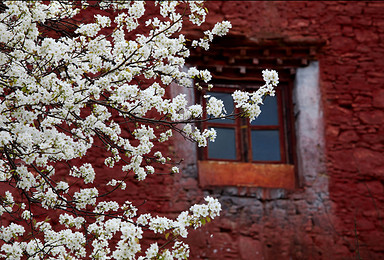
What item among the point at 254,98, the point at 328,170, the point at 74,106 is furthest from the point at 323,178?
the point at 74,106

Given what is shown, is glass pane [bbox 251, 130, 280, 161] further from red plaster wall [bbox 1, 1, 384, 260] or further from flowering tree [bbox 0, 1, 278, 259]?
flowering tree [bbox 0, 1, 278, 259]

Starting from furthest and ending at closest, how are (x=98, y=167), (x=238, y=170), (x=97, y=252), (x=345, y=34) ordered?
1. (x=345, y=34)
2. (x=238, y=170)
3. (x=98, y=167)
4. (x=97, y=252)

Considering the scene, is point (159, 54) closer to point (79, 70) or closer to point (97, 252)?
point (79, 70)

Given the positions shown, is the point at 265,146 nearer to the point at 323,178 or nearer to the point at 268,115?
the point at 268,115

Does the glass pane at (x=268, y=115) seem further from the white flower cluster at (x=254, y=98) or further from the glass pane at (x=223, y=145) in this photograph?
the white flower cluster at (x=254, y=98)

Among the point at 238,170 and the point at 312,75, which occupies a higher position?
the point at 312,75

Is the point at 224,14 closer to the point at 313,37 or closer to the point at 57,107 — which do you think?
the point at 313,37

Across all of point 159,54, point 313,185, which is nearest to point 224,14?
point 313,185

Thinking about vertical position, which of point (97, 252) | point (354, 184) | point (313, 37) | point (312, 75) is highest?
point (313, 37)

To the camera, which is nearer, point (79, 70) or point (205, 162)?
point (79, 70)

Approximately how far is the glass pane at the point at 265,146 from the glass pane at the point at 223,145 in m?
0.25


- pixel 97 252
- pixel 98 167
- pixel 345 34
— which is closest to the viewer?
pixel 97 252

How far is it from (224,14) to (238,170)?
1.79 m

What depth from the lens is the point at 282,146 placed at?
7.12 m
